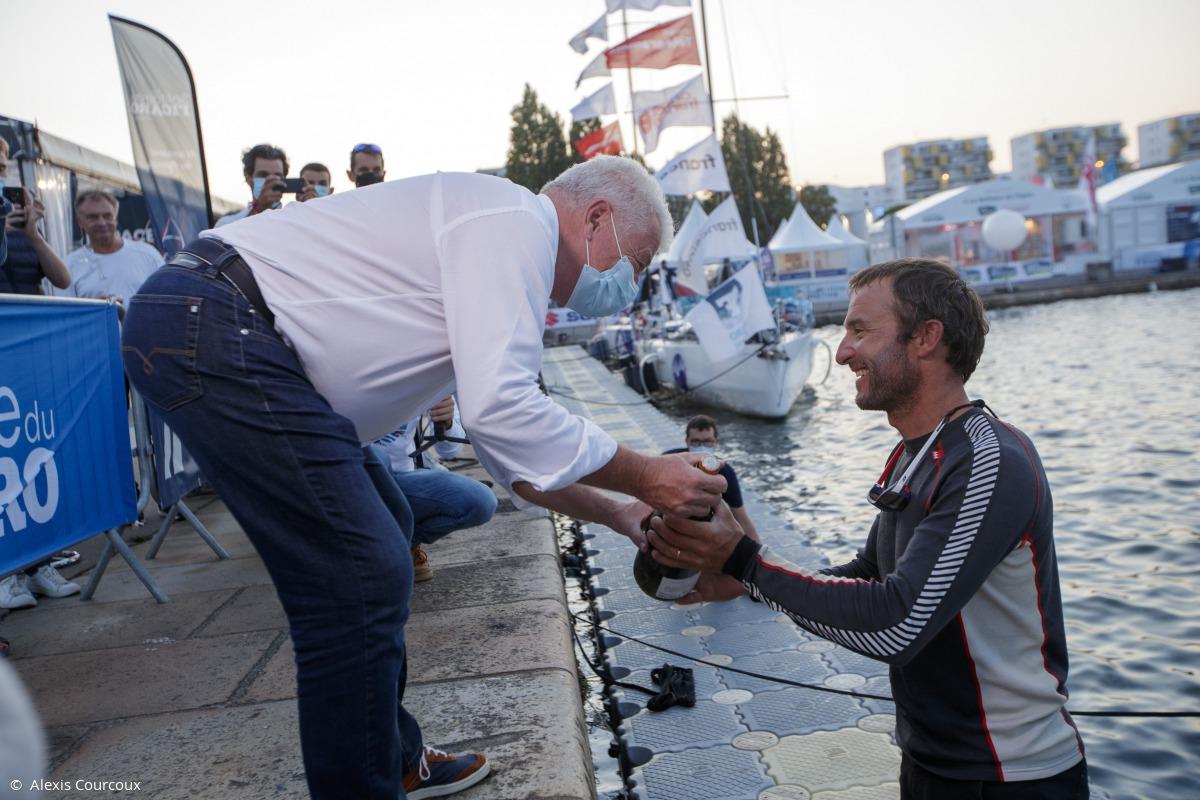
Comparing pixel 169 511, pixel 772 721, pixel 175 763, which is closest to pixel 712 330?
pixel 169 511

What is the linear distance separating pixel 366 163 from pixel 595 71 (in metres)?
24.5

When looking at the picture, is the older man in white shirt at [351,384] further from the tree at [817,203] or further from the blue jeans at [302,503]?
the tree at [817,203]

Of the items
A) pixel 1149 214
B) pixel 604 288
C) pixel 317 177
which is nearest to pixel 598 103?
pixel 317 177

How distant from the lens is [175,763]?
2.71 m

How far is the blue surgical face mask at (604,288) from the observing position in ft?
7.47

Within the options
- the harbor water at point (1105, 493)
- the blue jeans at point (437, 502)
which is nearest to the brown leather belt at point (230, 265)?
the blue jeans at point (437, 502)

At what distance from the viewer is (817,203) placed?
76.4 meters

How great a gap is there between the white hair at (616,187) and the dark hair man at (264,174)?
4.10m

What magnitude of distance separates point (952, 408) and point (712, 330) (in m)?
15.6

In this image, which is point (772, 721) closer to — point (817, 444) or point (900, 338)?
point (900, 338)

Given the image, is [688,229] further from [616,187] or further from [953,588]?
[953,588]

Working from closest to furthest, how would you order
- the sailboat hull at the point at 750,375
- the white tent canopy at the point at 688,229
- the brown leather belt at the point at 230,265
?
the brown leather belt at the point at 230,265
the sailboat hull at the point at 750,375
the white tent canopy at the point at 688,229

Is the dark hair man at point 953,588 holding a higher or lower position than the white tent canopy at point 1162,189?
lower

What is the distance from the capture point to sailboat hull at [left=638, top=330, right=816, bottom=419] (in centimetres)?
1788
